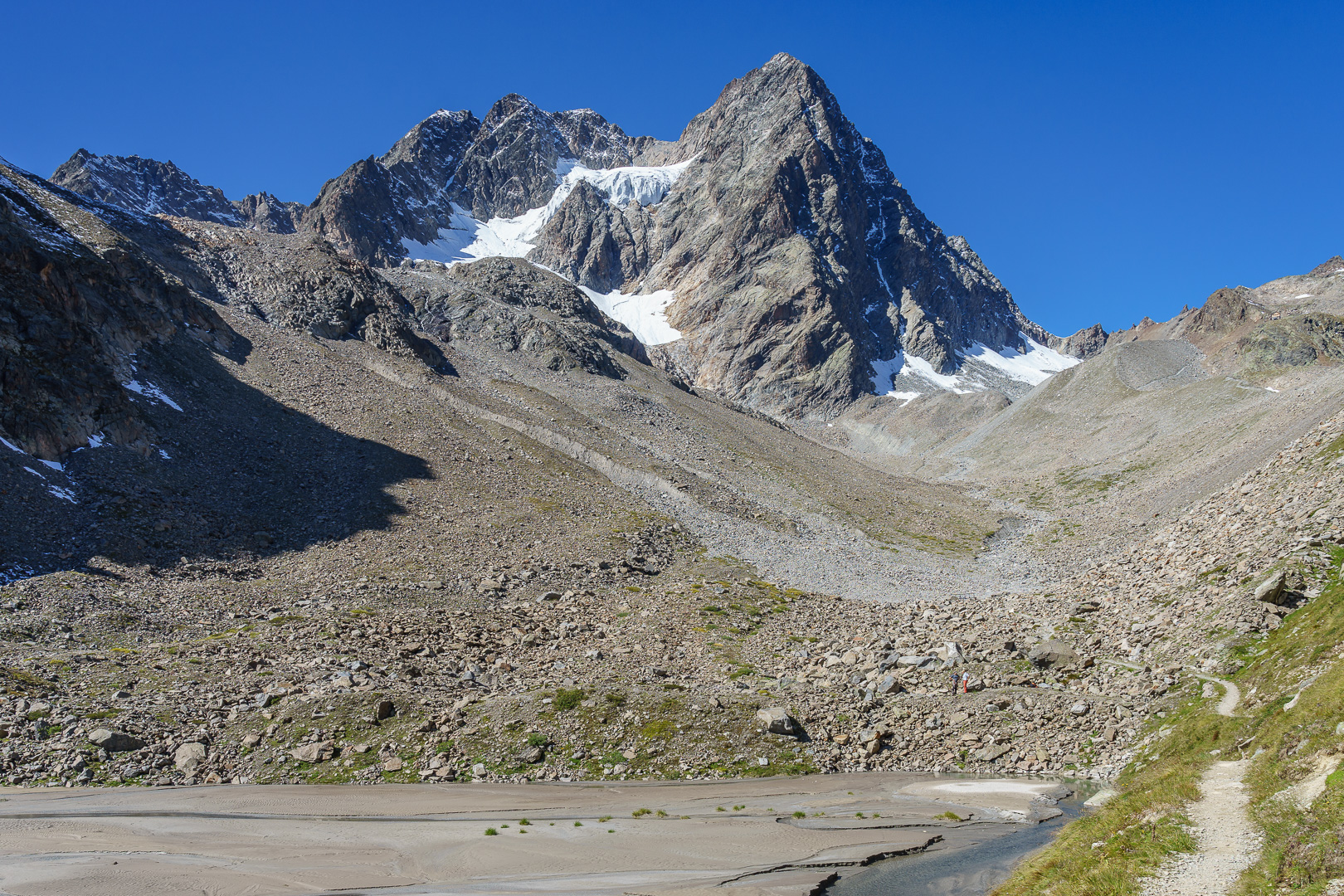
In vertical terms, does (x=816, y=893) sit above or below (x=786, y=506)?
below

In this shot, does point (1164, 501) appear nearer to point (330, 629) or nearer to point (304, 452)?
point (330, 629)

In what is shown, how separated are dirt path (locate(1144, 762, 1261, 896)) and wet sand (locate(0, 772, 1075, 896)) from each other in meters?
6.44

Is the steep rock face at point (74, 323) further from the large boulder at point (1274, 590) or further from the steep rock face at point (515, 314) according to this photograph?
the large boulder at point (1274, 590)

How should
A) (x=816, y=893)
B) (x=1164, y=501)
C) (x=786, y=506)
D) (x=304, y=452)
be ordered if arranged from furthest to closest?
1. (x=786, y=506)
2. (x=1164, y=501)
3. (x=304, y=452)
4. (x=816, y=893)

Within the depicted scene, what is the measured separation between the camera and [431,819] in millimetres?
22656

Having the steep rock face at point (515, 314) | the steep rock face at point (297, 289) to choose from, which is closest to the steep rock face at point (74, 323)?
the steep rock face at point (297, 289)

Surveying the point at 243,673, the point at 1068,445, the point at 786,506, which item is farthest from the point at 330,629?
the point at 1068,445

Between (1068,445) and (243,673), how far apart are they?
413 ft

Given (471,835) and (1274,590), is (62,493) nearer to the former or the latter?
(471,835)

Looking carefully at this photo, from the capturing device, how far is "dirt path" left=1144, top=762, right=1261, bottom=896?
14180 mm

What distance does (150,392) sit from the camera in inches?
2464

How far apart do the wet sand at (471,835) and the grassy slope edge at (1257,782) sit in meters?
4.42

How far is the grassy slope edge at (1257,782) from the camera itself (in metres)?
13.6

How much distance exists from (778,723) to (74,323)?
61502 mm
